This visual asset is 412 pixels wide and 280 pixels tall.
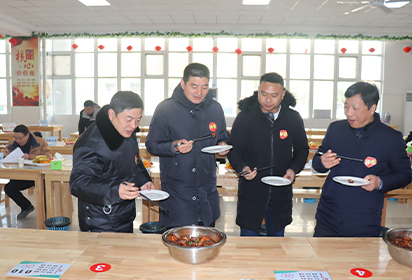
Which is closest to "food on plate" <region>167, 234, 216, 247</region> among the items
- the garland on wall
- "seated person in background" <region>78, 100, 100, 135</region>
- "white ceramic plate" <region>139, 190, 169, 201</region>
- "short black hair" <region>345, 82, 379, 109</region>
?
"white ceramic plate" <region>139, 190, 169, 201</region>

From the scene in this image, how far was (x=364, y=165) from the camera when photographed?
1884 millimetres

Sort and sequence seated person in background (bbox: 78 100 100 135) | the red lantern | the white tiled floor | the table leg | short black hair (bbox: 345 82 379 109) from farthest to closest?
the red lantern
seated person in background (bbox: 78 100 100 135)
the white tiled floor
the table leg
short black hair (bbox: 345 82 379 109)

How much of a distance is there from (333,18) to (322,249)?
8.34 meters

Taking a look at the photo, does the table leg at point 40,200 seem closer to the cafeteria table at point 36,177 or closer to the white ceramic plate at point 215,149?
the cafeteria table at point 36,177

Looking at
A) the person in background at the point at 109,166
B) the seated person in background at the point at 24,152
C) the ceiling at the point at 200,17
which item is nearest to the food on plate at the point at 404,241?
the person in background at the point at 109,166

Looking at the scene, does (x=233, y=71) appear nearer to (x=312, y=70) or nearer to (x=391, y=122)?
(x=312, y=70)

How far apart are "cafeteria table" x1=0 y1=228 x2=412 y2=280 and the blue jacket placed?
0.19 metres

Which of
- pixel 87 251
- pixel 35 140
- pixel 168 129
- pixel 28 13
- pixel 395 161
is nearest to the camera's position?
pixel 87 251

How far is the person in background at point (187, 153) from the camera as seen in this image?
2.00 meters

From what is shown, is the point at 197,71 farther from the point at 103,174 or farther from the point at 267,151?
the point at 103,174

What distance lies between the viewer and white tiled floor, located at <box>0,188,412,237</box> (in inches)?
156

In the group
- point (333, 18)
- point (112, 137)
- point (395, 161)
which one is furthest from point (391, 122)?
point (112, 137)

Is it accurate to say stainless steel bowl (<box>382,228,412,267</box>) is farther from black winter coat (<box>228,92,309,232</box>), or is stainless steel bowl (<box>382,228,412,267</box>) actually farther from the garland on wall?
the garland on wall

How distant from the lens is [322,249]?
156 centimetres
